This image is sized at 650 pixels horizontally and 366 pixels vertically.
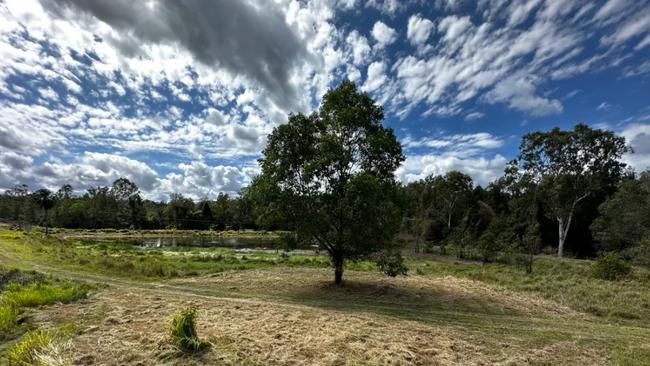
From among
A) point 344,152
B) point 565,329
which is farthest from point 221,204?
point 565,329

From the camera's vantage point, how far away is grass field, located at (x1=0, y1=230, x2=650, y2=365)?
8.07 metres

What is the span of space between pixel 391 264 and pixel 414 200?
11.8m

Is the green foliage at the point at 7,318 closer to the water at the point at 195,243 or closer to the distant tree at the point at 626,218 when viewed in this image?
the water at the point at 195,243

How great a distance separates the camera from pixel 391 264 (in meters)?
16.0

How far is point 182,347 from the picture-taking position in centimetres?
785

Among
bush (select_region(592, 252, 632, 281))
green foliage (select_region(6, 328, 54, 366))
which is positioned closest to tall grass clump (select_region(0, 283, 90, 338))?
green foliage (select_region(6, 328, 54, 366))

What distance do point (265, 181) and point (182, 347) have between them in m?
9.01

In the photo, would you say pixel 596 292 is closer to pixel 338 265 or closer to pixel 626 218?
pixel 338 265

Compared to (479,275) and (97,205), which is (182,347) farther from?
(97,205)

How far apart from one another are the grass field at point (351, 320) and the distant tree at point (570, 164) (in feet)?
82.3

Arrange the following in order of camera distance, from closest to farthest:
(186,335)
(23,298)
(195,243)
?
(186,335)
(23,298)
(195,243)

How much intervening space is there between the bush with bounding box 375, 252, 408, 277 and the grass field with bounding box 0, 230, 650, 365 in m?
1.09

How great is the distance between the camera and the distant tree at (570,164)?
41.3m

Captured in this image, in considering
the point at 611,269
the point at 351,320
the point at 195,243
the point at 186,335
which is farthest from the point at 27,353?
the point at 195,243
